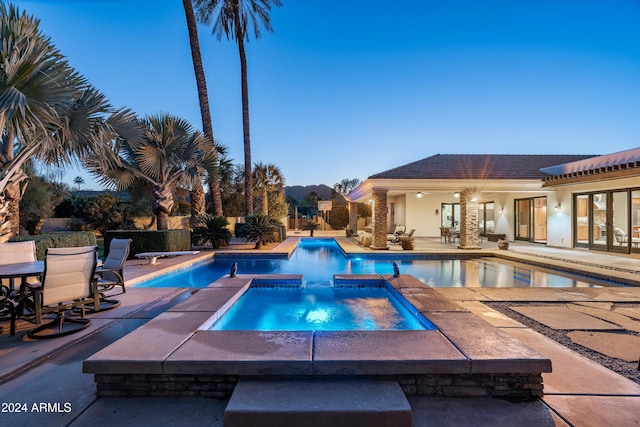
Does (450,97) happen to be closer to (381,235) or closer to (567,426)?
(381,235)

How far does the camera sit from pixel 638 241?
10375 millimetres

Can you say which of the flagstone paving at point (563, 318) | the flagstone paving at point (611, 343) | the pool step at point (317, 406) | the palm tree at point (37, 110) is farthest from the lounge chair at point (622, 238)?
the palm tree at point (37, 110)

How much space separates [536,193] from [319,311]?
1375 cm

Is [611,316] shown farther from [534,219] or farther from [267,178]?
[267,178]

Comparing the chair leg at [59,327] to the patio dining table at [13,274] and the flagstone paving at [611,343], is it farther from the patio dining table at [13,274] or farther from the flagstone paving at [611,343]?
the flagstone paving at [611,343]

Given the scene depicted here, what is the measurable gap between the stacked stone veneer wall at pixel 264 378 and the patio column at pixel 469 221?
11.2 metres

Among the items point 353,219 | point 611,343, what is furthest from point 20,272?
point 353,219

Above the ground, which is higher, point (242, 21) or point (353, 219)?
point (242, 21)

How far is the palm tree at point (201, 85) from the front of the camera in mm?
13188

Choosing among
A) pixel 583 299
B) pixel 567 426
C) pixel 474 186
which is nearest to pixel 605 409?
pixel 567 426

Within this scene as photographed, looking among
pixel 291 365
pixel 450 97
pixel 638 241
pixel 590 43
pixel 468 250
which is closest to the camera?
pixel 291 365

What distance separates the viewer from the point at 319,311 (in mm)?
5680

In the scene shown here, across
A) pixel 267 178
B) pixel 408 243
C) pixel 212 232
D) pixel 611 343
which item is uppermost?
pixel 267 178

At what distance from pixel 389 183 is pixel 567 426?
10758mm
